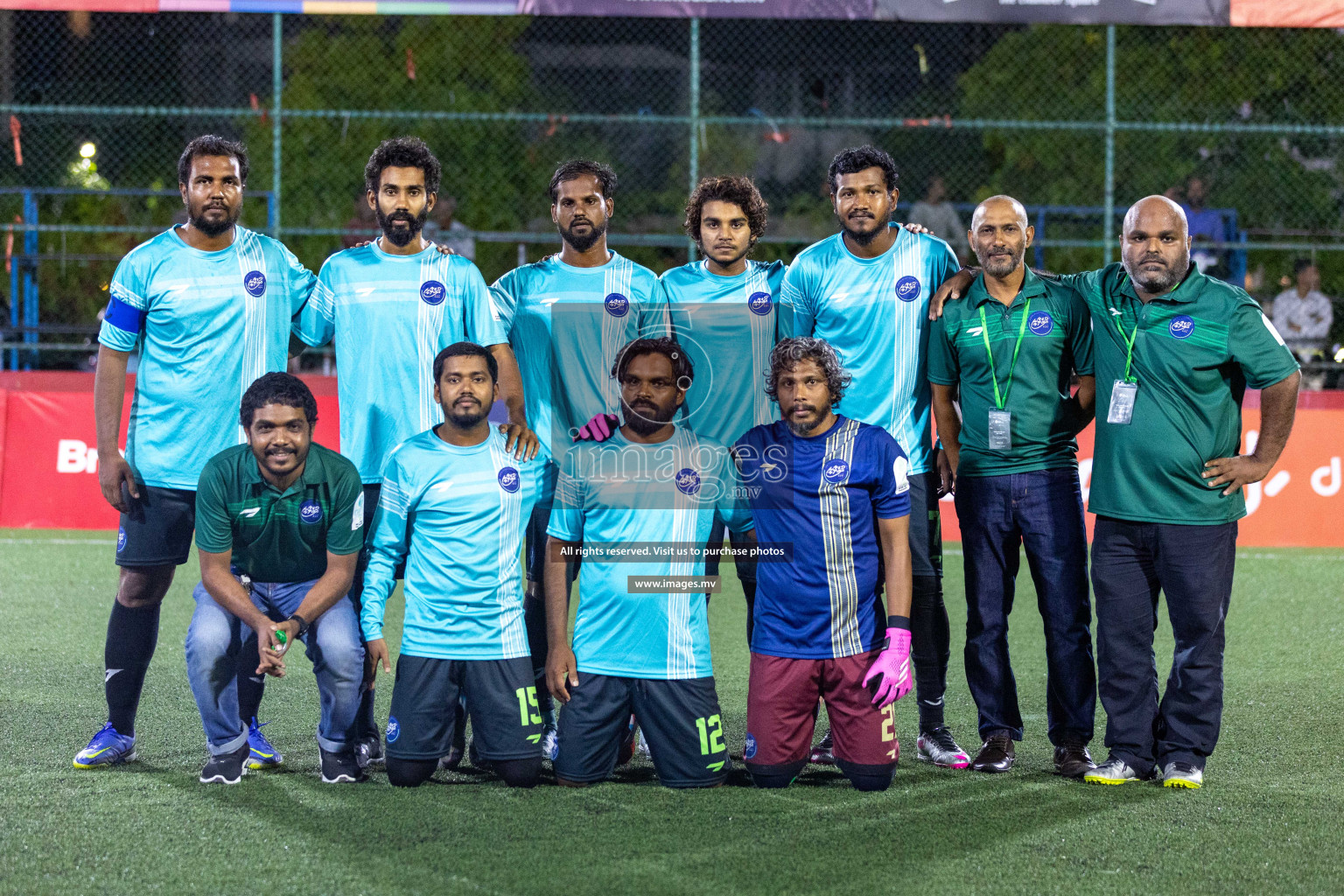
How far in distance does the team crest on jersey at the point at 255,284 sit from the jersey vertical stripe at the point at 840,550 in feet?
6.78

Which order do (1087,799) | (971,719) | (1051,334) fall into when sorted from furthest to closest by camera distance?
(971,719)
(1051,334)
(1087,799)


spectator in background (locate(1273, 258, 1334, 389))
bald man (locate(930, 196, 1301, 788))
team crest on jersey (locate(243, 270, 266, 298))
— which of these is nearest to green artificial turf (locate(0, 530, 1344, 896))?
bald man (locate(930, 196, 1301, 788))

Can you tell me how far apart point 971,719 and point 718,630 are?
2.05m

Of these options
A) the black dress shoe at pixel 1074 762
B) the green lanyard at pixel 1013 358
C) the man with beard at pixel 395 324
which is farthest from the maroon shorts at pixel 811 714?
the man with beard at pixel 395 324

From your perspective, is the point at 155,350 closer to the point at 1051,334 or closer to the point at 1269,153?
the point at 1051,334

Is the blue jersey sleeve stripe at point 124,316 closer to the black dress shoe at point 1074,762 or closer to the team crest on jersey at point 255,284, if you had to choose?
the team crest on jersey at point 255,284

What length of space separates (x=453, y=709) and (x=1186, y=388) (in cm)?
269

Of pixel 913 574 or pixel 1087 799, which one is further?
pixel 913 574

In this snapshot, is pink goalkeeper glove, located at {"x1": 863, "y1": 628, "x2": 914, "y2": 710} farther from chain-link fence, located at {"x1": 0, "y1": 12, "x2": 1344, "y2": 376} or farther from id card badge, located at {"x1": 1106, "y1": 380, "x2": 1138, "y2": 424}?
chain-link fence, located at {"x1": 0, "y1": 12, "x2": 1344, "y2": 376}

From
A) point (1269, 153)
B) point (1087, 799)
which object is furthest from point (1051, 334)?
point (1269, 153)

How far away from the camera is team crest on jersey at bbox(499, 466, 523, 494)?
4652 millimetres

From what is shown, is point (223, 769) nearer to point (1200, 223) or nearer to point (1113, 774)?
point (1113, 774)

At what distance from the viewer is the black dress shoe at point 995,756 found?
4.81 meters

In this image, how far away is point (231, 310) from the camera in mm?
4828
